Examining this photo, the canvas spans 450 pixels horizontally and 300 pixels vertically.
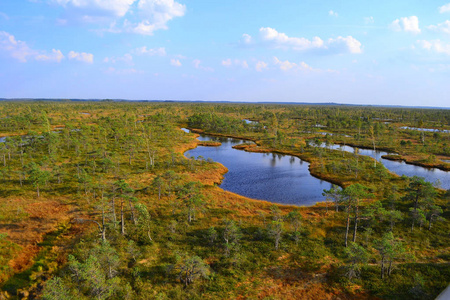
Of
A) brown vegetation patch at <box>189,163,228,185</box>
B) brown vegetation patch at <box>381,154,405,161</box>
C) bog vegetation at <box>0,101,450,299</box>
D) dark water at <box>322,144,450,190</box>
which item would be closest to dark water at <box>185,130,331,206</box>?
brown vegetation patch at <box>189,163,228,185</box>

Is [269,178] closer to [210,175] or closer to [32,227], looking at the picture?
[210,175]

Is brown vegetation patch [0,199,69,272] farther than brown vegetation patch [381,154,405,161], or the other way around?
brown vegetation patch [381,154,405,161]

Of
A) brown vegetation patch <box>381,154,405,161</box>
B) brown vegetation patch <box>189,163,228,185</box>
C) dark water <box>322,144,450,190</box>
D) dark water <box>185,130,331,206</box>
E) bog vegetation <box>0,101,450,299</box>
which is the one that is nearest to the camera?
bog vegetation <box>0,101,450,299</box>

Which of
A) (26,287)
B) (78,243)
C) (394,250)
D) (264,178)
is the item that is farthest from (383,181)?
(26,287)

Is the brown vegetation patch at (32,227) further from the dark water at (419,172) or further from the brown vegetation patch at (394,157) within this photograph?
the brown vegetation patch at (394,157)

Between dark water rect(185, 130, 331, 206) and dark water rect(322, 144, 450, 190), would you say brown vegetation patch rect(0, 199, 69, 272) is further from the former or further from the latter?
dark water rect(322, 144, 450, 190)

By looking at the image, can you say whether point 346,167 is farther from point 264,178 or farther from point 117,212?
point 117,212

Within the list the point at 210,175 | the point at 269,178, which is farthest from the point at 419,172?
the point at 210,175

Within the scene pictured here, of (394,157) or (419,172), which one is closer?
(419,172)
